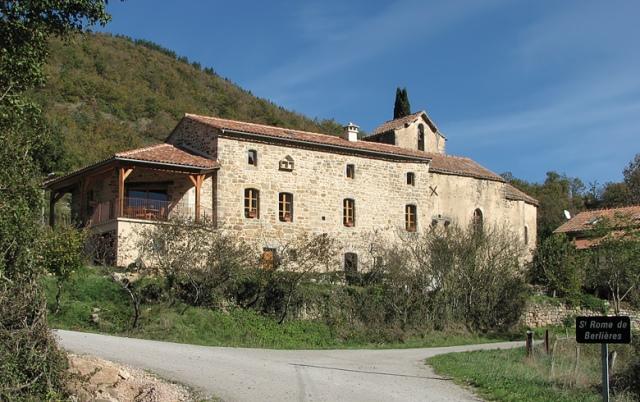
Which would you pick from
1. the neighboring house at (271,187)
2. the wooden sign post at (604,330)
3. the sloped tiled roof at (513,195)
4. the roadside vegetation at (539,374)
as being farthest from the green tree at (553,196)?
the wooden sign post at (604,330)

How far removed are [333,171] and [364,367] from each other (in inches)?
720

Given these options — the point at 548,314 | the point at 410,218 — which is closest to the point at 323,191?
the point at 410,218

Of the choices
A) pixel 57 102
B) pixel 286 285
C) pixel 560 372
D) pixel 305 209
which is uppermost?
pixel 57 102

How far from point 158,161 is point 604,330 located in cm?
2248

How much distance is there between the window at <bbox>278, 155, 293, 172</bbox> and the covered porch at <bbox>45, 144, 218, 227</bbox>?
319 cm

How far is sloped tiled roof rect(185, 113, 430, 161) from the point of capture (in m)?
32.2

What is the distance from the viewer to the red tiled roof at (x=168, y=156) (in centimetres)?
2931

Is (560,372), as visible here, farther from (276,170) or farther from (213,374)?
(276,170)

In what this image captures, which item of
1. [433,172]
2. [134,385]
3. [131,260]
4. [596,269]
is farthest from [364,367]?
[433,172]

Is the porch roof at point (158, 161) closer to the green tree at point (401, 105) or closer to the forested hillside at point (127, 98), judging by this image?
the forested hillside at point (127, 98)

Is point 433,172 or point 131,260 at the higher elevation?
point 433,172

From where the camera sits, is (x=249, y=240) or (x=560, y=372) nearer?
(x=560, y=372)

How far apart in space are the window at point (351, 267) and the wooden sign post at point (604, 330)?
64.4 feet

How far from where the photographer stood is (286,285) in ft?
85.3
